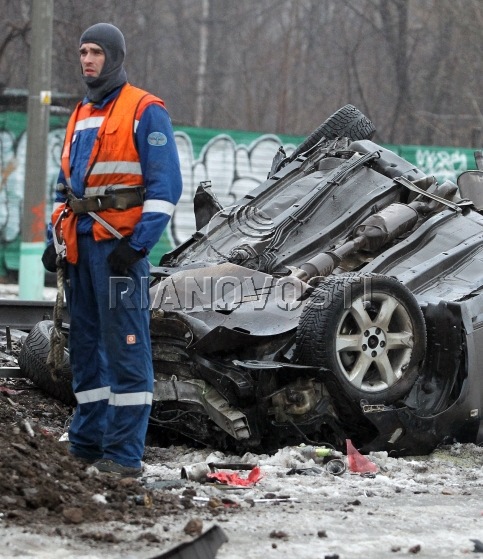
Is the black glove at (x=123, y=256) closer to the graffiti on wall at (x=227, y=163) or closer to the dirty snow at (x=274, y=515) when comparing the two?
the dirty snow at (x=274, y=515)

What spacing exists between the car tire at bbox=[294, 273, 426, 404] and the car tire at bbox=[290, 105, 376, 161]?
7.52 ft

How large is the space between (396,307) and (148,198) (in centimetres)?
159

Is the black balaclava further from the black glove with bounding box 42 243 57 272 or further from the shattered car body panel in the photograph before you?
the shattered car body panel

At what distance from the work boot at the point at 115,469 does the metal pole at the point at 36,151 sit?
8.29 m

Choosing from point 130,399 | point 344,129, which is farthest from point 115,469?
point 344,129

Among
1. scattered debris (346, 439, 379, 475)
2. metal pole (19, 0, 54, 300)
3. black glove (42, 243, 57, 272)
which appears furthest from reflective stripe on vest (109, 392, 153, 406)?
metal pole (19, 0, 54, 300)

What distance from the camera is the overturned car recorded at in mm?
6418

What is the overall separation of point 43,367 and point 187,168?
10.1 metres

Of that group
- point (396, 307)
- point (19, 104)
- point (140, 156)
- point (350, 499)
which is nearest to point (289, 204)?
point (396, 307)

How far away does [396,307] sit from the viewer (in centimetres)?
660

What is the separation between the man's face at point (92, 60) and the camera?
5.92 meters

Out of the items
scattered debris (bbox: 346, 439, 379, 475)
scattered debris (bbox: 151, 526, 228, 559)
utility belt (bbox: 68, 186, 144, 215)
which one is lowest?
scattered debris (bbox: 346, 439, 379, 475)

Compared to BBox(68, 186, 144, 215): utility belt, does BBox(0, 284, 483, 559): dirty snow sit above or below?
below

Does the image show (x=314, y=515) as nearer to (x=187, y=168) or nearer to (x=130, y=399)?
(x=130, y=399)
